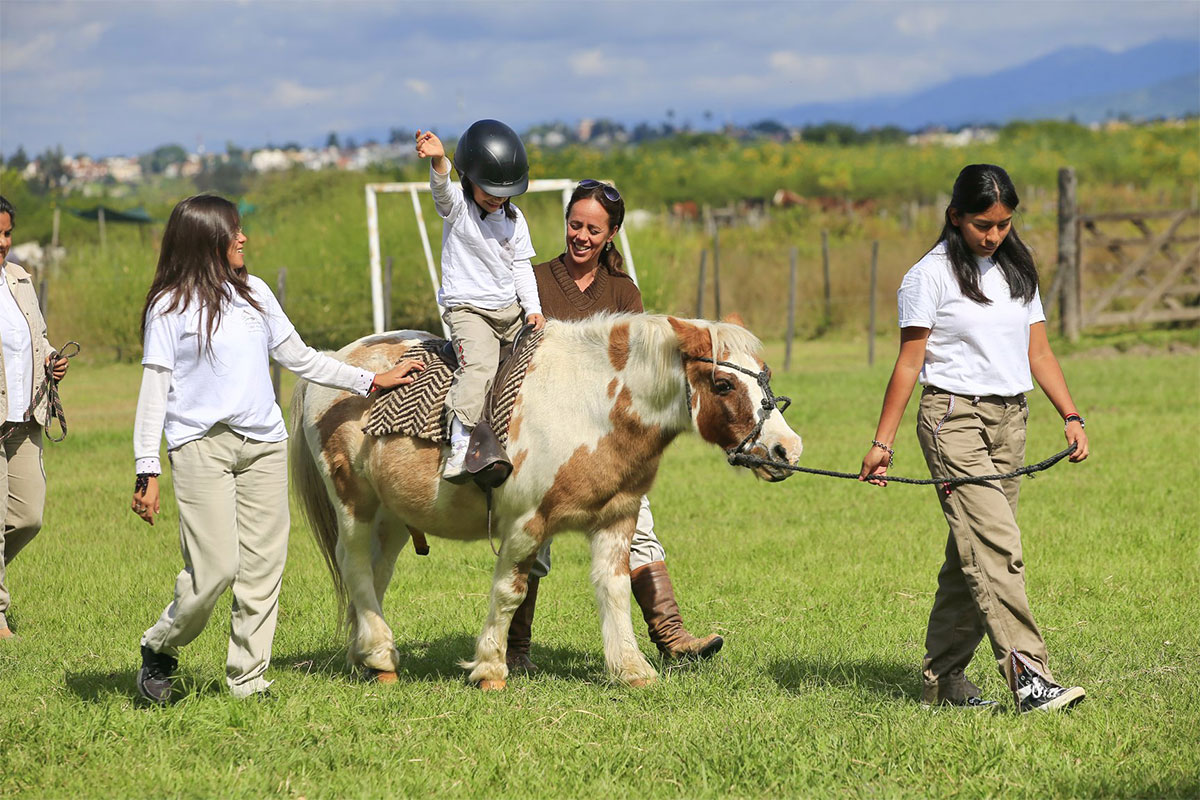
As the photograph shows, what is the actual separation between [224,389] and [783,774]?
2.57m

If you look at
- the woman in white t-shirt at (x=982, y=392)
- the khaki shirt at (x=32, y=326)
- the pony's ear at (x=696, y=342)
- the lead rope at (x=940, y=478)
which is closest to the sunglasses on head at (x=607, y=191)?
the pony's ear at (x=696, y=342)


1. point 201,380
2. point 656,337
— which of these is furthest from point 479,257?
point 201,380

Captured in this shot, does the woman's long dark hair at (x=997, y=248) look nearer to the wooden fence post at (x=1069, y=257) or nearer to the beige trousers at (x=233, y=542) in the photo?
the beige trousers at (x=233, y=542)

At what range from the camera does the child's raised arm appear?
5523 millimetres

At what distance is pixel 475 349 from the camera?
19.0 ft

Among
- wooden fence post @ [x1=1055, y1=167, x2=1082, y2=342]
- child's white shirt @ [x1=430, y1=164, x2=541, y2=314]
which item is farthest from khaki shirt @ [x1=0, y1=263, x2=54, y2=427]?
wooden fence post @ [x1=1055, y1=167, x2=1082, y2=342]

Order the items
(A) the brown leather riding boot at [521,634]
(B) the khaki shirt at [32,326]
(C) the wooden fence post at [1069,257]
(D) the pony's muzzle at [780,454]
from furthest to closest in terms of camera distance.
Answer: (C) the wooden fence post at [1069,257]
(B) the khaki shirt at [32,326]
(A) the brown leather riding boot at [521,634]
(D) the pony's muzzle at [780,454]

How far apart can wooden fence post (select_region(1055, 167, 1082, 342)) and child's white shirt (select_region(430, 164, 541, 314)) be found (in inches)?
693

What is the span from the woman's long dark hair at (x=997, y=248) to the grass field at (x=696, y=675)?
1679 mm

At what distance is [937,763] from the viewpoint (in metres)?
4.47

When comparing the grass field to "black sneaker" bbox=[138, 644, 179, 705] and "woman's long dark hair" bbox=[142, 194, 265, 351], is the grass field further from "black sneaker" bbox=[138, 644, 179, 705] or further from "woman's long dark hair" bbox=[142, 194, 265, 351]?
"woman's long dark hair" bbox=[142, 194, 265, 351]

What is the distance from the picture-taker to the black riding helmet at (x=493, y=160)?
5.66m

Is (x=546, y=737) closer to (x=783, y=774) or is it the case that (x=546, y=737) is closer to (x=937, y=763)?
(x=783, y=774)

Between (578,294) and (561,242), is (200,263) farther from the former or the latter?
(561,242)
